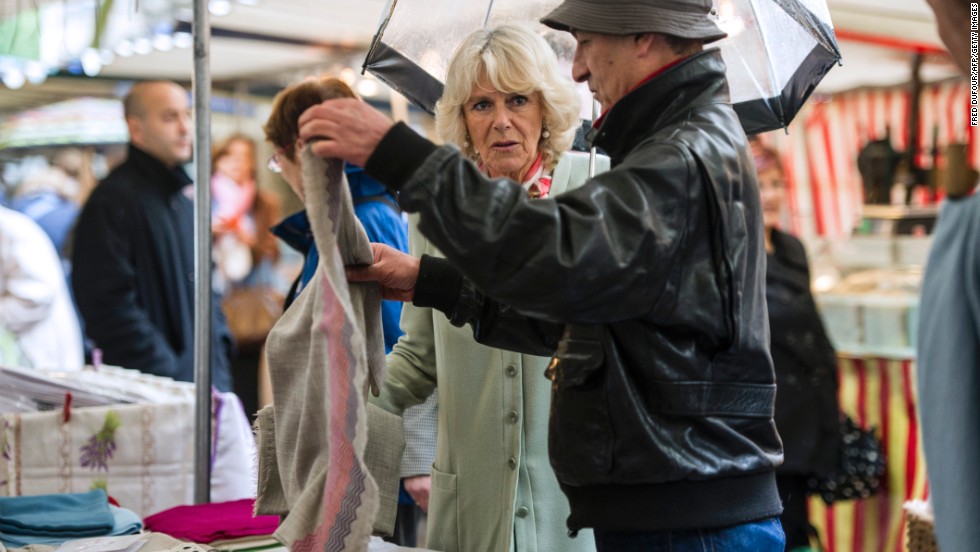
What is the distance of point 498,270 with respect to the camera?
148 centimetres

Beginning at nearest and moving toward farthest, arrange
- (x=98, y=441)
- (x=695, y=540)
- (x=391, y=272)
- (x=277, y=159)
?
(x=695, y=540) → (x=391, y=272) → (x=98, y=441) → (x=277, y=159)

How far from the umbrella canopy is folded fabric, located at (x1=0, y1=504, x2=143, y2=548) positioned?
3.78 feet

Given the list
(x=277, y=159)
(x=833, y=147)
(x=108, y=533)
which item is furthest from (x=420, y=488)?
(x=833, y=147)

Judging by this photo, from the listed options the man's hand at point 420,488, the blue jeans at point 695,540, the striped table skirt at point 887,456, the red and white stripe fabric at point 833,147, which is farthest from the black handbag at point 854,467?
the red and white stripe fabric at point 833,147

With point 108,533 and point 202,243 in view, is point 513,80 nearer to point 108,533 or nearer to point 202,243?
point 202,243

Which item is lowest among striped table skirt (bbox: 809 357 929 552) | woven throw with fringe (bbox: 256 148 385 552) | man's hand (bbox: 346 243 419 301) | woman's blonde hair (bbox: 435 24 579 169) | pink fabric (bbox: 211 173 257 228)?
striped table skirt (bbox: 809 357 929 552)

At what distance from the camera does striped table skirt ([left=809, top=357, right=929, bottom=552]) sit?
4586mm

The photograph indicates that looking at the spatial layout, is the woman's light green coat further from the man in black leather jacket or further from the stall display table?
the stall display table

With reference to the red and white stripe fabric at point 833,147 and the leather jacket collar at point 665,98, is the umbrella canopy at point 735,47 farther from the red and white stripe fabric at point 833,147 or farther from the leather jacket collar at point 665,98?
the red and white stripe fabric at point 833,147

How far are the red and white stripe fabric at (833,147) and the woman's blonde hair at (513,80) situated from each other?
5493 millimetres

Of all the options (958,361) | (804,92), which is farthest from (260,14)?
(958,361)

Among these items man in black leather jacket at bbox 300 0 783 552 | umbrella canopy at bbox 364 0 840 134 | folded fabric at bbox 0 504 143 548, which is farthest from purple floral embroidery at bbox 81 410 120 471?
man in black leather jacket at bbox 300 0 783 552

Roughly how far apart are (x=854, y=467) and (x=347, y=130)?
11.0ft

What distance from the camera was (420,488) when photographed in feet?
8.75
